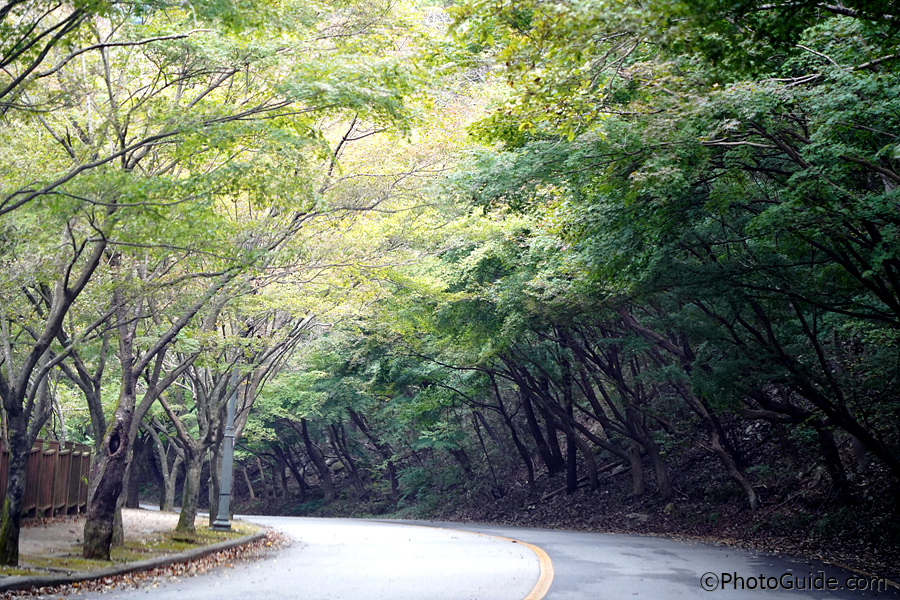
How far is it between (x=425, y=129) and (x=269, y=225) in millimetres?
3185

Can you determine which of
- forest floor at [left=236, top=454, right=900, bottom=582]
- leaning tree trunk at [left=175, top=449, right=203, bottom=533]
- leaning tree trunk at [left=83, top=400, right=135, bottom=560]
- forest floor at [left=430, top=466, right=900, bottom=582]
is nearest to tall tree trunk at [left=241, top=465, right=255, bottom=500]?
forest floor at [left=236, top=454, right=900, bottom=582]

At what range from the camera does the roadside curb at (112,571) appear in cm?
898

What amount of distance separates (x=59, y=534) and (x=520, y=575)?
1072cm

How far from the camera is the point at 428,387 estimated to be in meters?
Answer: 28.6

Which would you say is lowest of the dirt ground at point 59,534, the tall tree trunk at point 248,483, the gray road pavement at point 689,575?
the tall tree trunk at point 248,483

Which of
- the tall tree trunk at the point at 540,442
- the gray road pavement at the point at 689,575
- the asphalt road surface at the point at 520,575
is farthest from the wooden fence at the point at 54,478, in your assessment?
the tall tree trunk at the point at 540,442

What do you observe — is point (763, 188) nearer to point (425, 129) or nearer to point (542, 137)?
point (542, 137)

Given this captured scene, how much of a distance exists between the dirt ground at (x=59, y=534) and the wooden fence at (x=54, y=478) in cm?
45

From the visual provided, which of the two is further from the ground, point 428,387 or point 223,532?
point 428,387

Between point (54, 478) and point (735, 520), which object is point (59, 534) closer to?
point (54, 478)

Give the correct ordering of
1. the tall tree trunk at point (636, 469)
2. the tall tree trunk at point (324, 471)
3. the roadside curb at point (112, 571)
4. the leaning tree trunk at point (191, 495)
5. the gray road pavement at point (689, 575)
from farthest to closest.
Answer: the tall tree trunk at point (324, 471)
the tall tree trunk at point (636, 469)
the leaning tree trunk at point (191, 495)
the gray road pavement at point (689, 575)
the roadside curb at point (112, 571)

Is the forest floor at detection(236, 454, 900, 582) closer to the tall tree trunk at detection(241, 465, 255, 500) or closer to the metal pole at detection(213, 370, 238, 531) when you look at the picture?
the metal pole at detection(213, 370, 238, 531)

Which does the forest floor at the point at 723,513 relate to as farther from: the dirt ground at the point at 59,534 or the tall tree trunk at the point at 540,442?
the dirt ground at the point at 59,534

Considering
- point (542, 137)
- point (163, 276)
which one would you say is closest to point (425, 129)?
point (542, 137)
